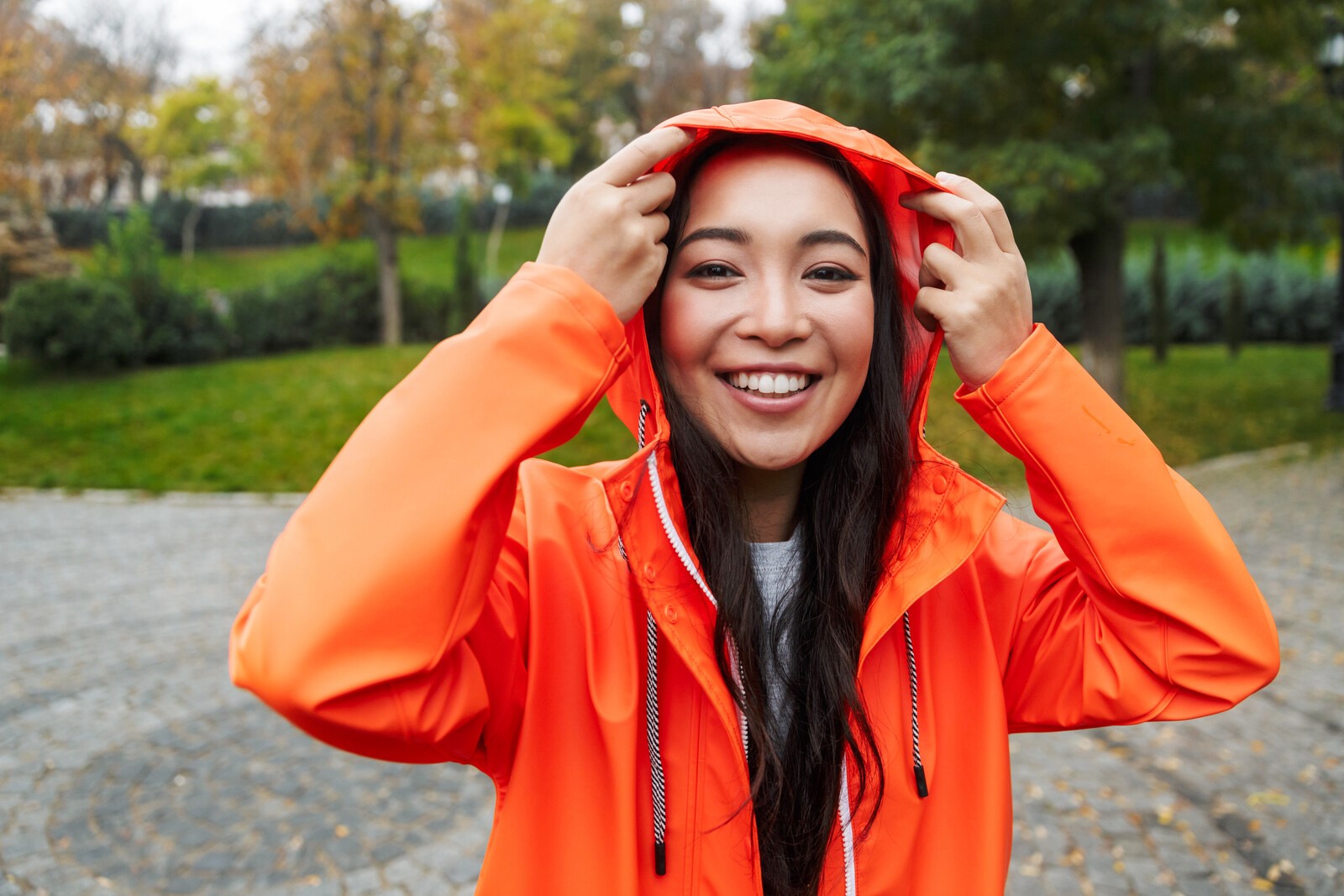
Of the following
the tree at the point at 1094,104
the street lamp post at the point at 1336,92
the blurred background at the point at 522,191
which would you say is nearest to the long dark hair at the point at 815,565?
the blurred background at the point at 522,191

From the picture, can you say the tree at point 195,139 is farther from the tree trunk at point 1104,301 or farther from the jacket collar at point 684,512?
the jacket collar at point 684,512

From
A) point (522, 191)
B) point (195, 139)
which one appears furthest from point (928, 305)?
point (195, 139)

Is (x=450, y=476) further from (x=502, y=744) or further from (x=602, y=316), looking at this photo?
(x=502, y=744)

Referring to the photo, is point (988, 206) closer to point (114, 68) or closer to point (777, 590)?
point (777, 590)

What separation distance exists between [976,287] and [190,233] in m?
41.5

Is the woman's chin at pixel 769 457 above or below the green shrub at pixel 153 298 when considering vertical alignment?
above

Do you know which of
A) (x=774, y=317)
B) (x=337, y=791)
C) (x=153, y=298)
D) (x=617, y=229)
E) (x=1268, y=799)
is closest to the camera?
(x=617, y=229)

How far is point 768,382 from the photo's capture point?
65.4 inches

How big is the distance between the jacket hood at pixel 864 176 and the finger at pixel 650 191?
0.29 ft

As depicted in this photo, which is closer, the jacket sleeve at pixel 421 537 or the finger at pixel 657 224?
the jacket sleeve at pixel 421 537

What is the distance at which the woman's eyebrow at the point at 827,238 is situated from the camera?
167 centimetres

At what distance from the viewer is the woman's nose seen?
1.62m

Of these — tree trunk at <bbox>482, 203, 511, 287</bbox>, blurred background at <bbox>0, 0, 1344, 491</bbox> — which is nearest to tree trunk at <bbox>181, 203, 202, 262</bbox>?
blurred background at <bbox>0, 0, 1344, 491</bbox>

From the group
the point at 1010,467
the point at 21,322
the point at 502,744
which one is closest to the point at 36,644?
the point at 502,744
